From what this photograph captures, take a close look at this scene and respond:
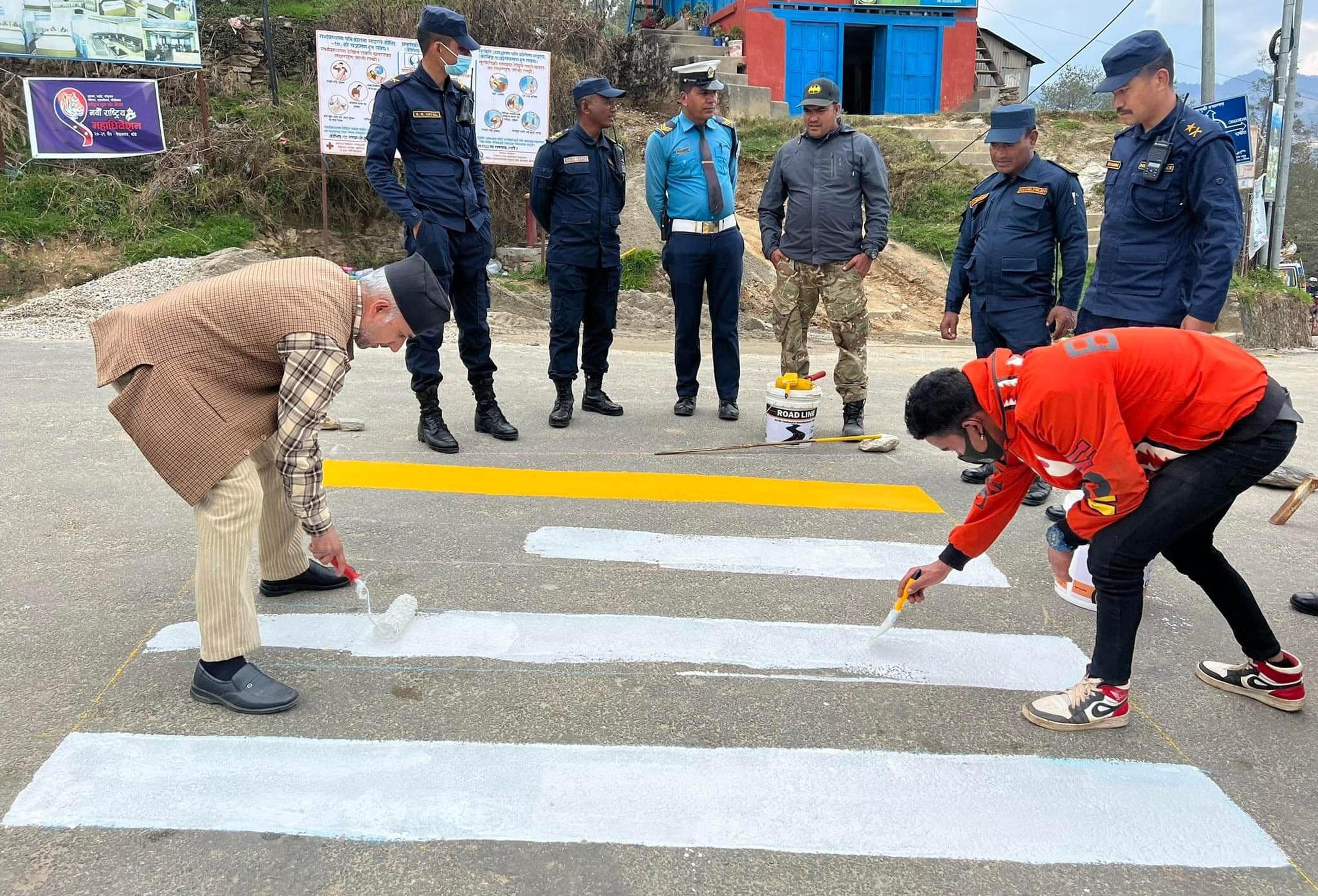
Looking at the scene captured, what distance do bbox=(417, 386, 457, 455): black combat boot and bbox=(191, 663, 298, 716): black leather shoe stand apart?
10.00 ft

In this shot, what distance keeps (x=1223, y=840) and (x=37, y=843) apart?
3128 millimetres

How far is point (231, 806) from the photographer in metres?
2.64

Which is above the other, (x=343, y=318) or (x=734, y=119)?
(x=734, y=119)

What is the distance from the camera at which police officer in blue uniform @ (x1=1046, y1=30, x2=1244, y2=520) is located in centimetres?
434

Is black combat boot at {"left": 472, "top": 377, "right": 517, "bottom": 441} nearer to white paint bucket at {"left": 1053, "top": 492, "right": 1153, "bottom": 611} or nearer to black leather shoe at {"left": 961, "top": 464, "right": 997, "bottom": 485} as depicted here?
black leather shoe at {"left": 961, "top": 464, "right": 997, "bottom": 485}

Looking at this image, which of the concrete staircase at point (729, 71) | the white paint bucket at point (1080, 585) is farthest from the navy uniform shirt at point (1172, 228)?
the concrete staircase at point (729, 71)

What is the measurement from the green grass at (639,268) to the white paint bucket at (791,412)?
619 cm

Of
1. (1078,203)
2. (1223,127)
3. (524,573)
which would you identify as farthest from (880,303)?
(524,573)

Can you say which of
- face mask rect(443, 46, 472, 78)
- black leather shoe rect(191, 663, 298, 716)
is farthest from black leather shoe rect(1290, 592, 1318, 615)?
face mask rect(443, 46, 472, 78)

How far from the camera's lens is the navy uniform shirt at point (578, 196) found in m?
6.70

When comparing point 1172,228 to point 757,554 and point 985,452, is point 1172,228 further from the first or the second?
point 757,554

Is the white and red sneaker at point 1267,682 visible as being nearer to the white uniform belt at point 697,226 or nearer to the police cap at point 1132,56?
the police cap at point 1132,56

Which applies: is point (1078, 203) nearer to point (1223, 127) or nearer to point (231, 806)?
point (1223, 127)

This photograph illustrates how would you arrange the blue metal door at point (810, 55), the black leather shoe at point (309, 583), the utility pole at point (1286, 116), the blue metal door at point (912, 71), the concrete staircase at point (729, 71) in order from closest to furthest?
the black leather shoe at point (309, 583), the utility pole at point (1286, 116), the concrete staircase at point (729, 71), the blue metal door at point (810, 55), the blue metal door at point (912, 71)
